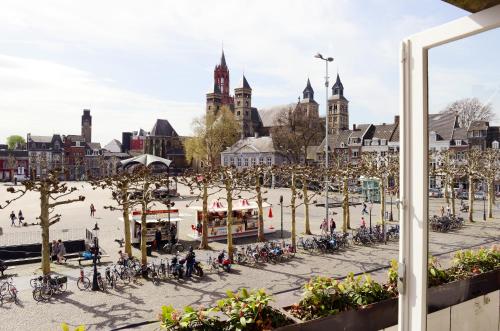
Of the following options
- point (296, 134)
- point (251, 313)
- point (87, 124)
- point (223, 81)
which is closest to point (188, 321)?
point (251, 313)

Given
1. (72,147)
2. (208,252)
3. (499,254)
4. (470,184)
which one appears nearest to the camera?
(499,254)

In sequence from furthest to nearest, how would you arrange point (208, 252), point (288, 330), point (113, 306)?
point (208, 252) < point (113, 306) < point (288, 330)

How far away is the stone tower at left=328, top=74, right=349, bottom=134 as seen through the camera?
114250mm

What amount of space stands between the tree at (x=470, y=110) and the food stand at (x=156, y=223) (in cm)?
2291

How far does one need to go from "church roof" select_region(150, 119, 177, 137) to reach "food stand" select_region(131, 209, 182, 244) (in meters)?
97.8

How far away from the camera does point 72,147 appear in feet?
358

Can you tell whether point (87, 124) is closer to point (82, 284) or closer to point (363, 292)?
point (82, 284)

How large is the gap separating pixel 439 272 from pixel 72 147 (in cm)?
11590

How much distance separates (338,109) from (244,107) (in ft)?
85.2

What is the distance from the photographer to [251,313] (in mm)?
6262

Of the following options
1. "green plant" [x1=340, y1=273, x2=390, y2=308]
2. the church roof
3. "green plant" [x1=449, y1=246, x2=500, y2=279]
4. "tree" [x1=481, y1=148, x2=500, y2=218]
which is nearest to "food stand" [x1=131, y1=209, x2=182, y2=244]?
Result: "green plant" [x1=340, y1=273, x2=390, y2=308]

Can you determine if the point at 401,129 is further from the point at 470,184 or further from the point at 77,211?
the point at 77,211

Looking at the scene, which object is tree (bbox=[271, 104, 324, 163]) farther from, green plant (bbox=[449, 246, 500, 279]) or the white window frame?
the white window frame

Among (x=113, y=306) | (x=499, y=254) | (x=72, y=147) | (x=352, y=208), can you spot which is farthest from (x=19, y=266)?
(x=72, y=147)
